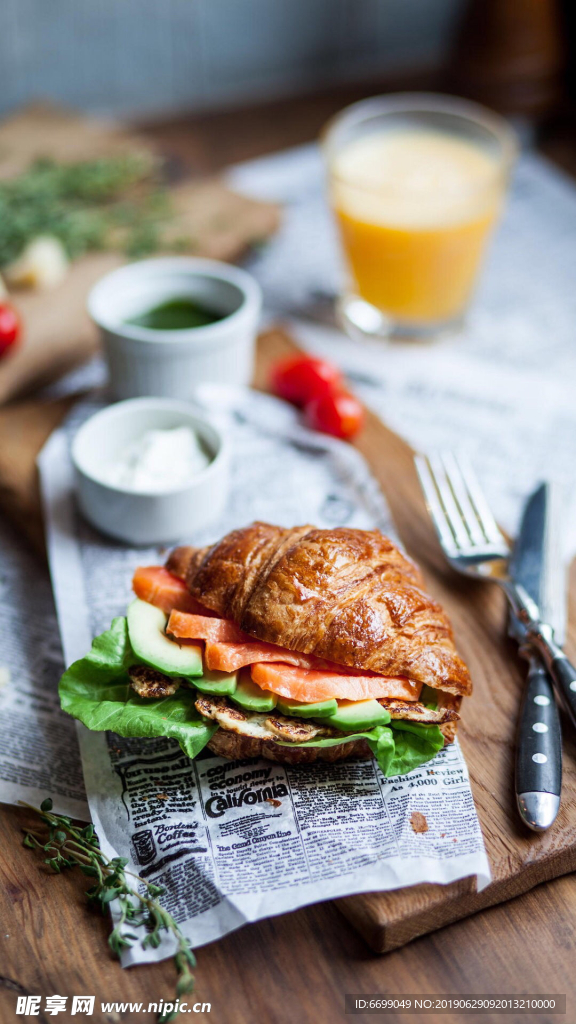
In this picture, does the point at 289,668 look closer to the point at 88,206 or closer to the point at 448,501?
the point at 448,501

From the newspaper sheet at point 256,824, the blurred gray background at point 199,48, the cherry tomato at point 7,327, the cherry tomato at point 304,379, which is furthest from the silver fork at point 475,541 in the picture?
the blurred gray background at point 199,48

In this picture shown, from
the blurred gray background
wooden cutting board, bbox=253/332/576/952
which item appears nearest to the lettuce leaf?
wooden cutting board, bbox=253/332/576/952

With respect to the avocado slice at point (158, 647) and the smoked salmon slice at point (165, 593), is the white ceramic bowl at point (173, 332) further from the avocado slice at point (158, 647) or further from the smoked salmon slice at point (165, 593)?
the avocado slice at point (158, 647)

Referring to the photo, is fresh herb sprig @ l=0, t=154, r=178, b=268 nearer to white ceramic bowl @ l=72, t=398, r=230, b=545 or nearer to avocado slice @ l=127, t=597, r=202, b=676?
white ceramic bowl @ l=72, t=398, r=230, b=545

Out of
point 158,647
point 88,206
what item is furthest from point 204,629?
point 88,206

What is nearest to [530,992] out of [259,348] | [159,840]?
[159,840]
